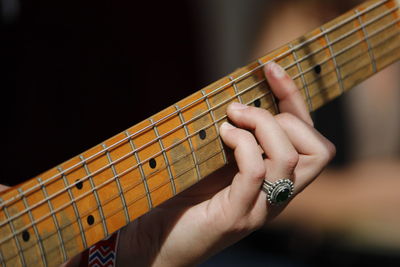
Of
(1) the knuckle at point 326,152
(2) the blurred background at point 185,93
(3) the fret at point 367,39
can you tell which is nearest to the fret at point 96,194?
(1) the knuckle at point 326,152

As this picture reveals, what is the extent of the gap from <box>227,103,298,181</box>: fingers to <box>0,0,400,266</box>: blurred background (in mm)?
1557

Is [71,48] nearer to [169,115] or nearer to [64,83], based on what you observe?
[64,83]

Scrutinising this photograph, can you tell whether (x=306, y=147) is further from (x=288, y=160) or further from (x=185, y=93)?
(x=185, y=93)

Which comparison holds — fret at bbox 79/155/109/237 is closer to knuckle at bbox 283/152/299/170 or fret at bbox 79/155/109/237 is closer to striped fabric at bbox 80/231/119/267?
striped fabric at bbox 80/231/119/267

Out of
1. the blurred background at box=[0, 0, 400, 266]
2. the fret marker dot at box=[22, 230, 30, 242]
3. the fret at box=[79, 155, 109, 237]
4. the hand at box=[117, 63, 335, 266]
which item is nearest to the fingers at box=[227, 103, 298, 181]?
the hand at box=[117, 63, 335, 266]

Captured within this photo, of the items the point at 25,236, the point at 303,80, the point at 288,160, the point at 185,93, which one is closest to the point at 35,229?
the point at 25,236

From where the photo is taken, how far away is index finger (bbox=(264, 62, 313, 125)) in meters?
0.87

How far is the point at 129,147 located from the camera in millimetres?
803

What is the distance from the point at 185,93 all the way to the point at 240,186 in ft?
6.91

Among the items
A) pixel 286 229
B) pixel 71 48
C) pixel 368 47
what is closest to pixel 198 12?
pixel 71 48

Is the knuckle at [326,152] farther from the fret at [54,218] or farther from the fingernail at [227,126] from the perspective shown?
the fret at [54,218]

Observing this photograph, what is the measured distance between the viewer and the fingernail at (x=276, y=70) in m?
0.87

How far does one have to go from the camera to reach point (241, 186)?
83 cm

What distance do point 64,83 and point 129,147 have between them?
5.40ft
